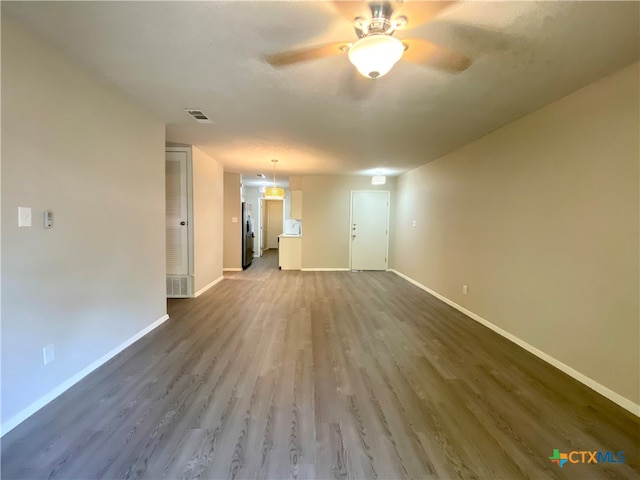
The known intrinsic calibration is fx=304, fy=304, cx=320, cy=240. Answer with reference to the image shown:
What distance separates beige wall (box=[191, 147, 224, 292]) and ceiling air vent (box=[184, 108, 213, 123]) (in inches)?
56.6

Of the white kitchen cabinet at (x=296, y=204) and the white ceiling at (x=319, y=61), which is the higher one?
the white ceiling at (x=319, y=61)

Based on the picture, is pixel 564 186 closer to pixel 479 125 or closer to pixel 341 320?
pixel 479 125

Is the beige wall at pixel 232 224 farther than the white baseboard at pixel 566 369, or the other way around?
the beige wall at pixel 232 224

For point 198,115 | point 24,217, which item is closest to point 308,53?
point 198,115

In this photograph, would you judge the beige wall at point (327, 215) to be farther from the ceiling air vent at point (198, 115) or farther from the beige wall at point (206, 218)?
the ceiling air vent at point (198, 115)

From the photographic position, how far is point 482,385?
2.41 m

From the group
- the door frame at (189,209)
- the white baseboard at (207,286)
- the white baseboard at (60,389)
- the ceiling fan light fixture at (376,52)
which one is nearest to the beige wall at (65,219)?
the white baseboard at (60,389)

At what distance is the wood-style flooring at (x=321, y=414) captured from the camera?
5.27 feet

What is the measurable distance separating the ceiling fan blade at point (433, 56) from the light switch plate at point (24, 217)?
2.58m

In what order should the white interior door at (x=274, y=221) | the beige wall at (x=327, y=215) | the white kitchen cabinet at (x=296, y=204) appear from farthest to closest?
the white interior door at (x=274, y=221) → the white kitchen cabinet at (x=296, y=204) → the beige wall at (x=327, y=215)

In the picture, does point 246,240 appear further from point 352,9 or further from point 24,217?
point 352,9

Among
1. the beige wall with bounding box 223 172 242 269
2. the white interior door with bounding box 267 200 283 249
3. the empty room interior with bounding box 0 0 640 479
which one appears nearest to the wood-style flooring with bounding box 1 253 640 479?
the empty room interior with bounding box 0 0 640 479

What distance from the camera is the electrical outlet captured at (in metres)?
2.08

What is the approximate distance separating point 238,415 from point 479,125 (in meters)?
3.70
